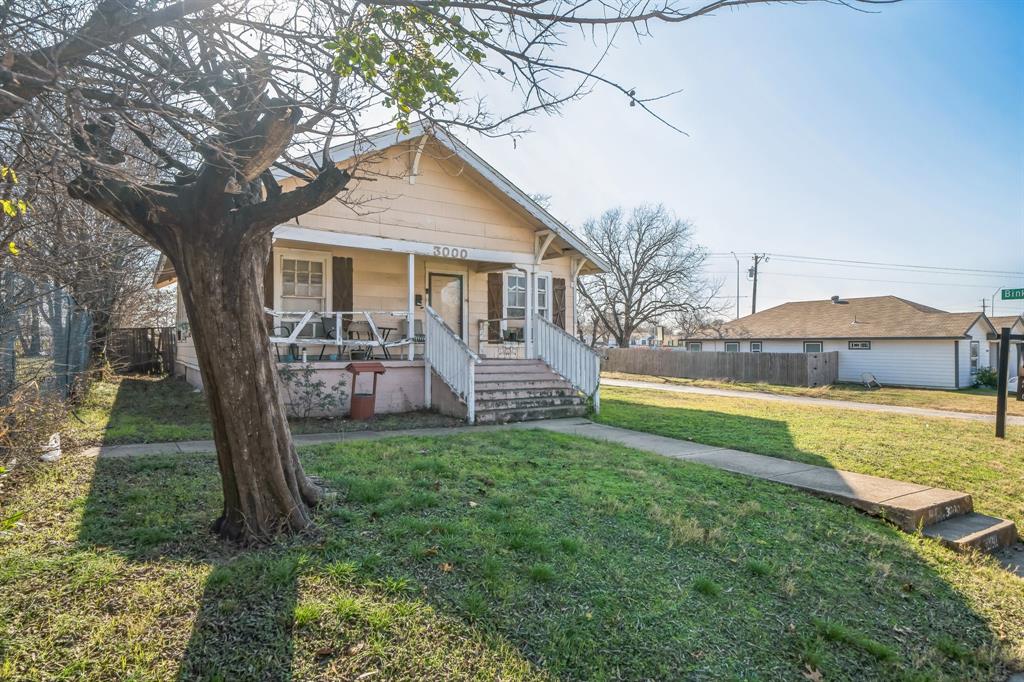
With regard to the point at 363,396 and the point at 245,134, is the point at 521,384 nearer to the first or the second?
the point at 363,396

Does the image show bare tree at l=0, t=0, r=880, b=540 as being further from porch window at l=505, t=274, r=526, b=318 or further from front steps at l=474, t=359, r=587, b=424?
porch window at l=505, t=274, r=526, b=318

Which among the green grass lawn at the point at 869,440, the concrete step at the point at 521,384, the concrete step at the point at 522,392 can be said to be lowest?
the green grass lawn at the point at 869,440

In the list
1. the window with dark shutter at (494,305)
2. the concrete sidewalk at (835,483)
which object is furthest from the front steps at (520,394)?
the window with dark shutter at (494,305)

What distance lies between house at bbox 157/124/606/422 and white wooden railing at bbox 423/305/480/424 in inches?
1.1

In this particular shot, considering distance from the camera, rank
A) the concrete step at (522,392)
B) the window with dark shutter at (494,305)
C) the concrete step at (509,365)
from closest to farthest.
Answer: the concrete step at (522,392) → the concrete step at (509,365) → the window with dark shutter at (494,305)

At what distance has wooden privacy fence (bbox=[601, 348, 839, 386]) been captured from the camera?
2495 centimetres

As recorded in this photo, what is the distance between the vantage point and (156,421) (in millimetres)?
8891

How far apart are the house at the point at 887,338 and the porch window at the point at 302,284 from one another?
2526 centimetres

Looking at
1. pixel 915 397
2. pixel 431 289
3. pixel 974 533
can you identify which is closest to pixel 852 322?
pixel 915 397

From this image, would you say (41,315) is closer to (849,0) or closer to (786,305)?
(849,0)

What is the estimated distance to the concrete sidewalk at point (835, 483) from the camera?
16.2 ft

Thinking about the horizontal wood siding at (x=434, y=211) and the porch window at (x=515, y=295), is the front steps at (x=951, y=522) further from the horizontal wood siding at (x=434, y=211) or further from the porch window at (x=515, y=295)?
the porch window at (x=515, y=295)

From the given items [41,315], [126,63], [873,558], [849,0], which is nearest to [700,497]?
[873,558]

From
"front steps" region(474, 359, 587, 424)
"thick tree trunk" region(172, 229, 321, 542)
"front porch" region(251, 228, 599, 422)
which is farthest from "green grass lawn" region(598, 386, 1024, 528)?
"thick tree trunk" region(172, 229, 321, 542)
